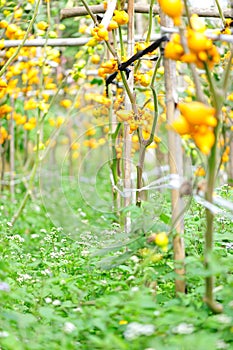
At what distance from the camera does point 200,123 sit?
1327 millimetres

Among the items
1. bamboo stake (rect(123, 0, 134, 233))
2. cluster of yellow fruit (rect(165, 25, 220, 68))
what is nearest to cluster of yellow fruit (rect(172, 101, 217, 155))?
cluster of yellow fruit (rect(165, 25, 220, 68))

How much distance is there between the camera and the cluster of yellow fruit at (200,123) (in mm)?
1316

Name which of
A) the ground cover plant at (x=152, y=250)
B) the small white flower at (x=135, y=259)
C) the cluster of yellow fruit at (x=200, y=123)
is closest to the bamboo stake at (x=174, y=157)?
the ground cover plant at (x=152, y=250)

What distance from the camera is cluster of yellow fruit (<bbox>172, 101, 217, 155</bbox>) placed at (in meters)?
1.32

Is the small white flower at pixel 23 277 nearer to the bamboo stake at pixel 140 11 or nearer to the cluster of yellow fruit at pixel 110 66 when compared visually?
the cluster of yellow fruit at pixel 110 66

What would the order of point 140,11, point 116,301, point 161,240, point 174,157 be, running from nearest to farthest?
1. point 116,301
2. point 161,240
3. point 174,157
4. point 140,11

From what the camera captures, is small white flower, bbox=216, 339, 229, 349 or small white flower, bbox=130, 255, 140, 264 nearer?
small white flower, bbox=216, 339, 229, 349

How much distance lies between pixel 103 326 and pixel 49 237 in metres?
0.92

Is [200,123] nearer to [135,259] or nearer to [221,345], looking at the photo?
[221,345]

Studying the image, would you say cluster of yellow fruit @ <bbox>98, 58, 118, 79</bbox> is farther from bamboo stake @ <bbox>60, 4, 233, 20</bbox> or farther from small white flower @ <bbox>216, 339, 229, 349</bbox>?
small white flower @ <bbox>216, 339, 229, 349</bbox>

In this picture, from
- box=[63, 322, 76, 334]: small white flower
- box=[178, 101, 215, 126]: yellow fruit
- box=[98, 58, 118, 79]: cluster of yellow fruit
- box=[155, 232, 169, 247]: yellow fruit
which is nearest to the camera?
box=[178, 101, 215, 126]: yellow fruit

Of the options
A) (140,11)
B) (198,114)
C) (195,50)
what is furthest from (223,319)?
(140,11)

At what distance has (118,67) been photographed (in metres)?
2.16

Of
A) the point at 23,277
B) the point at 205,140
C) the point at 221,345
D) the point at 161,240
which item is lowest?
the point at 23,277
